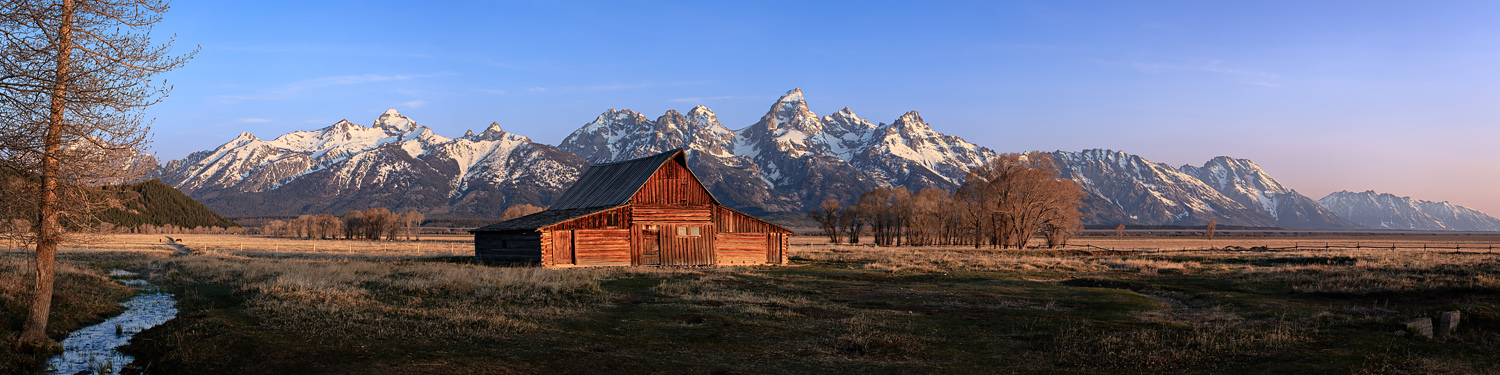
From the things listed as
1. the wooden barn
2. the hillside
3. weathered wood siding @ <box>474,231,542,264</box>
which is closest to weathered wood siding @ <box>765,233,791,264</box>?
the wooden barn

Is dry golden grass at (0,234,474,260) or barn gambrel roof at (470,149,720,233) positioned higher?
barn gambrel roof at (470,149,720,233)

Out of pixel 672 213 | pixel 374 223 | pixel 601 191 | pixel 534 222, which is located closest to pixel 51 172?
pixel 534 222

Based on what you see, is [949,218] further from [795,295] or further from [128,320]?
[128,320]

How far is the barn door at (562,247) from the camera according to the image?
137 feet

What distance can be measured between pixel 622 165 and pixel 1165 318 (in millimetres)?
37496

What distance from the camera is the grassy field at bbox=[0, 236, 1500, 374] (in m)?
13.5

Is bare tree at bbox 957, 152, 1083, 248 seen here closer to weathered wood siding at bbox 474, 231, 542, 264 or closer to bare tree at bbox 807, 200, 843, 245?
bare tree at bbox 807, 200, 843, 245

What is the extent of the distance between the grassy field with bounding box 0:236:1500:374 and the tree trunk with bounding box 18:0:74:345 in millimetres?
1802

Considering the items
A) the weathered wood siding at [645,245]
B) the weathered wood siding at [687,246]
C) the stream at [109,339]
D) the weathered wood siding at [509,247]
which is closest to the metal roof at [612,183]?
the weathered wood siding at [645,245]

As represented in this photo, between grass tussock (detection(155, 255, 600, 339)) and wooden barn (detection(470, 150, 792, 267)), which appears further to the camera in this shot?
wooden barn (detection(470, 150, 792, 267))

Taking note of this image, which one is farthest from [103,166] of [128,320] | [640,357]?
[640,357]

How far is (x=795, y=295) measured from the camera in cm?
2672

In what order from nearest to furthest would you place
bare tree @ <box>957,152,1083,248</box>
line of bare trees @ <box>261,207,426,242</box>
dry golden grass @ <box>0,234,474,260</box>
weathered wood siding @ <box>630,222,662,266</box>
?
weathered wood siding @ <box>630,222,662,266</box> → dry golden grass @ <box>0,234,474,260</box> → bare tree @ <box>957,152,1083,248</box> → line of bare trees @ <box>261,207,426,242</box>

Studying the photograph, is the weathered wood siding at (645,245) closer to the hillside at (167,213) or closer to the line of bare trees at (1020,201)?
the line of bare trees at (1020,201)
